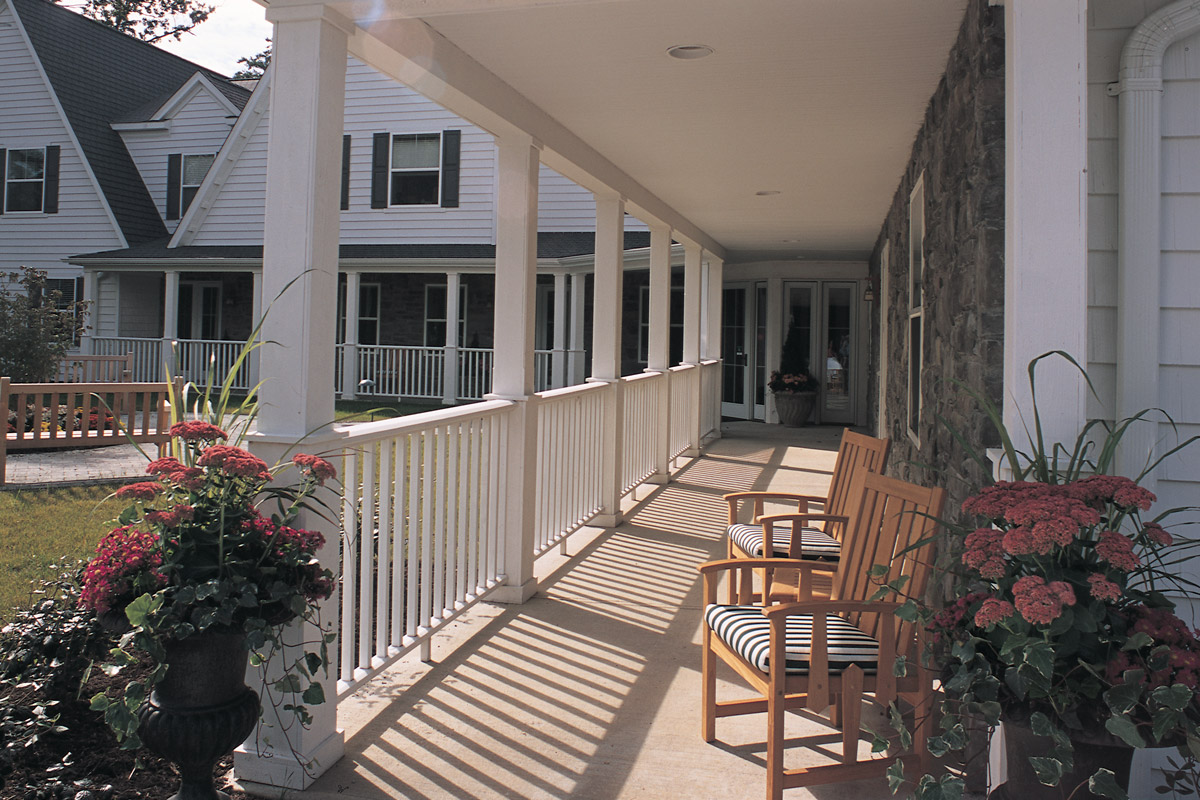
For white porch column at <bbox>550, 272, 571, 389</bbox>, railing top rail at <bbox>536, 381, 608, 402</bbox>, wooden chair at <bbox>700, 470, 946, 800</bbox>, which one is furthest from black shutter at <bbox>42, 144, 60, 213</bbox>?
wooden chair at <bbox>700, 470, 946, 800</bbox>

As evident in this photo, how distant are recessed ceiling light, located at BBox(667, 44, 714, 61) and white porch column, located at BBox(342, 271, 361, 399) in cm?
1098

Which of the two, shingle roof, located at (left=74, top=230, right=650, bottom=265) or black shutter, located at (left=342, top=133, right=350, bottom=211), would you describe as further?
black shutter, located at (left=342, top=133, right=350, bottom=211)

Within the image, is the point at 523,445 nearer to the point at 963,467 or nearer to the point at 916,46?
the point at 963,467

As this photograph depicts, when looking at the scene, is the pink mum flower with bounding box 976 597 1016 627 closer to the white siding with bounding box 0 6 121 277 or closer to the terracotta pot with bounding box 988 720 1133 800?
the terracotta pot with bounding box 988 720 1133 800

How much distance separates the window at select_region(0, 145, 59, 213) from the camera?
1596cm

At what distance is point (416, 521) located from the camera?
366cm

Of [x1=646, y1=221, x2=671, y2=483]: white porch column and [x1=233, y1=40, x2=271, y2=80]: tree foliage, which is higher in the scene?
[x1=233, y1=40, x2=271, y2=80]: tree foliage

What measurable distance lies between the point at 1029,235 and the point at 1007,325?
0.75 feet

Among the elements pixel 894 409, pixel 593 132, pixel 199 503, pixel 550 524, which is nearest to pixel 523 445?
pixel 550 524

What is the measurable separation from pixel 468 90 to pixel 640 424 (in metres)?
4.14

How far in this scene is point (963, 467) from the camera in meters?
3.21

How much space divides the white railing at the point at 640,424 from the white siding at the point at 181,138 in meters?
11.6

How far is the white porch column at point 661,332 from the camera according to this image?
827 cm

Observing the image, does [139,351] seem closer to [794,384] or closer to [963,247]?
[794,384]
